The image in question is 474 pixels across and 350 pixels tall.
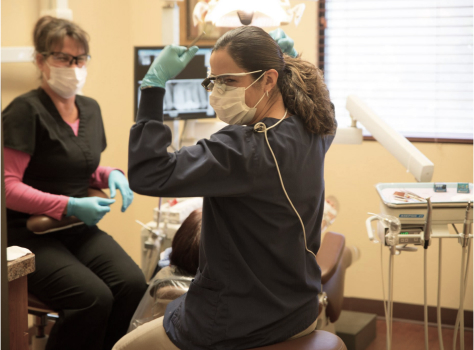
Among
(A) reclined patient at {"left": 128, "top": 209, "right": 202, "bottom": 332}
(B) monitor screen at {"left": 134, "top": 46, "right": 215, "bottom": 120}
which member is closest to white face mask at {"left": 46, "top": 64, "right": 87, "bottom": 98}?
(B) monitor screen at {"left": 134, "top": 46, "right": 215, "bottom": 120}

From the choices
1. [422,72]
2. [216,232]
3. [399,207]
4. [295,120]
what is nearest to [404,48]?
[422,72]

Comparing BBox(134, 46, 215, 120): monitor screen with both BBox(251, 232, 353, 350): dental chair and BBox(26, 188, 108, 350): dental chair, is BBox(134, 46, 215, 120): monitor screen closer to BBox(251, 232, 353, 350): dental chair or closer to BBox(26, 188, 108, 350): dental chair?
BBox(26, 188, 108, 350): dental chair

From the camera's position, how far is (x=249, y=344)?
1.21 m

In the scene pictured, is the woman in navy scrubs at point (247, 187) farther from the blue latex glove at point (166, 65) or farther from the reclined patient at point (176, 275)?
the reclined patient at point (176, 275)

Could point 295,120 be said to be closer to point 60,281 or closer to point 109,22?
point 60,281

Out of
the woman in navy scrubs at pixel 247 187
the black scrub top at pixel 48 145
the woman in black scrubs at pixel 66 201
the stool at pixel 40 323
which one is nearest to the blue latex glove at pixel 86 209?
the woman in black scrubs at pixel 66 201

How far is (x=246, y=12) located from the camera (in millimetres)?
1955

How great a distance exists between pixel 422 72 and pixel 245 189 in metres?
2.12

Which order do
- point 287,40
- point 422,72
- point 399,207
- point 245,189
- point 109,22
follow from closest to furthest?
point 245,189
point 399,207
point 287,40
point 422,72
point 109,22

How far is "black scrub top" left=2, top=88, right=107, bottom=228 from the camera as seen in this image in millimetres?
1993

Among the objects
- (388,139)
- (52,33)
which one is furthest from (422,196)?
(52,33)

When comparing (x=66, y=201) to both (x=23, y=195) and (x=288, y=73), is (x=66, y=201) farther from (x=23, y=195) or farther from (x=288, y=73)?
(x=288, y=73)

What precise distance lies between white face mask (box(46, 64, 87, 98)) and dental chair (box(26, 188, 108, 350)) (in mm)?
432

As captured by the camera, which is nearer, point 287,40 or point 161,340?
point 161,340
